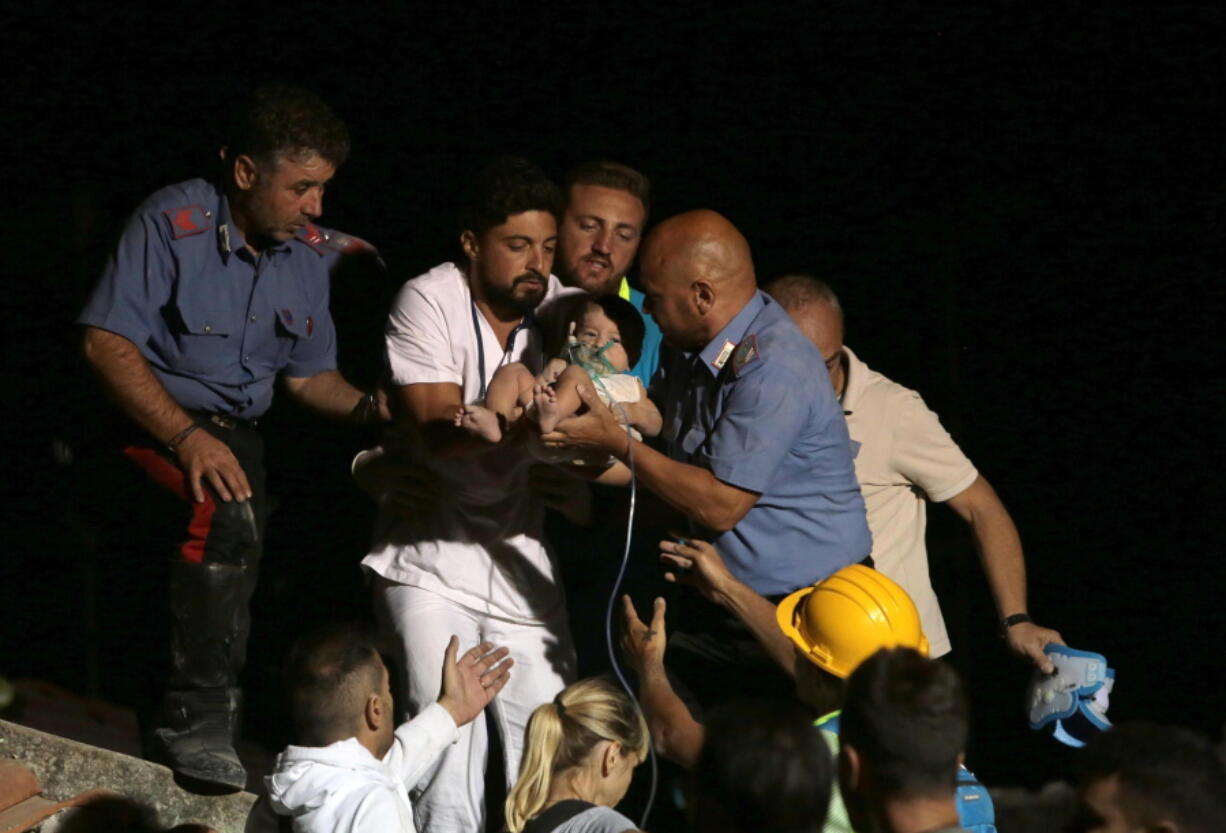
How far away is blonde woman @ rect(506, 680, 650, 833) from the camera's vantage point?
337 centimetres

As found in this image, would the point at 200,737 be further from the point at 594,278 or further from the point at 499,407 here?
the point at 594,278

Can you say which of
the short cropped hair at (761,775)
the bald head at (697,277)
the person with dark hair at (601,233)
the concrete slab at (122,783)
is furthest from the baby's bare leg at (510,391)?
the short cropped hair at (761,775)

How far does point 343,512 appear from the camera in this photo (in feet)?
17.2

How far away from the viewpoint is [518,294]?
13.0 feet

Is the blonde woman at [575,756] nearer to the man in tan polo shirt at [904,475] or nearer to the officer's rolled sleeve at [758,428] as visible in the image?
the officer's rolled sleeve at [758,428]

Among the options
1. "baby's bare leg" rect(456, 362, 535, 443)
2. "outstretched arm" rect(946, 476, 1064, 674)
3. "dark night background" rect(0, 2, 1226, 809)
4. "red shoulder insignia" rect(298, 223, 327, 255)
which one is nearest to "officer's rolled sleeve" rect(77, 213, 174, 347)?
"red shoulder insignia" rect(298, 223, 327, 255)

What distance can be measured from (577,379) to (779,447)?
46 cm

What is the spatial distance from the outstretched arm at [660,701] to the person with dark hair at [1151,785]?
98 centimetres

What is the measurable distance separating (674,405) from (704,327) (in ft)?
0.90

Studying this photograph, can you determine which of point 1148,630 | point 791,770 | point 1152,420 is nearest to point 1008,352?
point 1152,420

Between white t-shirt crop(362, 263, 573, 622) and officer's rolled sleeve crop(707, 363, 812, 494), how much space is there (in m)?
0.64

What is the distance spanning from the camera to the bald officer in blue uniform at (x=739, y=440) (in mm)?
3551

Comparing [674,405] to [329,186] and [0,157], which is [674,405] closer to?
[329,186]

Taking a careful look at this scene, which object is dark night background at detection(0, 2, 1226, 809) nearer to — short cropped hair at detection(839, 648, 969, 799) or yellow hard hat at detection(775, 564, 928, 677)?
yellow hard hat at detection(775, 564, 928, 677)
